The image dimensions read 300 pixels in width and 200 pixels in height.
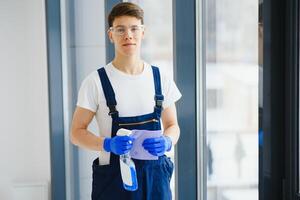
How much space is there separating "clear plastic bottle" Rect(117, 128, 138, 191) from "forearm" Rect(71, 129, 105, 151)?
3.9 inches

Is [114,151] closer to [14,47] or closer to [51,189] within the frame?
[51,189]

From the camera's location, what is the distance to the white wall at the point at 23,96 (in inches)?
133

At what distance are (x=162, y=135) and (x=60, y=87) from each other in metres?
1.54

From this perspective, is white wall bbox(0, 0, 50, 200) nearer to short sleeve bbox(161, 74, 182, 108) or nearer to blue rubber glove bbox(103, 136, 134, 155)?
short sleeve bbox(161, 74, 182, 108)

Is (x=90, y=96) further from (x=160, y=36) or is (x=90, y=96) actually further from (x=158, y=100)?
(x=160, y=36)

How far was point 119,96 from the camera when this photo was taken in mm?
1701

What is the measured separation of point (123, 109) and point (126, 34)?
276mm

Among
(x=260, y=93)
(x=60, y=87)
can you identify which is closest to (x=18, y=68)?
(x=60, y=87)

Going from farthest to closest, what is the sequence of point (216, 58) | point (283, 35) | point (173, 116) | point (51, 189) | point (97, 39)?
point (51, 189), point (97, 39), point (216, 58), point (173, 116), point (283, 35)

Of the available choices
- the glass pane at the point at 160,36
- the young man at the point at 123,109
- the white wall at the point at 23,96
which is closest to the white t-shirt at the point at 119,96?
the young man at the point at 123,109

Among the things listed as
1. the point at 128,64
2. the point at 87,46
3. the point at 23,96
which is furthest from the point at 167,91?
the point at 23,96

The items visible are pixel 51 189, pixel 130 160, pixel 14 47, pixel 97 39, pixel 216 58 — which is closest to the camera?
pixel 130 160

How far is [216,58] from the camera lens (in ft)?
7.29

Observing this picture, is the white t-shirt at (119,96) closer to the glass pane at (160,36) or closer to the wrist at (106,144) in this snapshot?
the wrist at (106,144)
